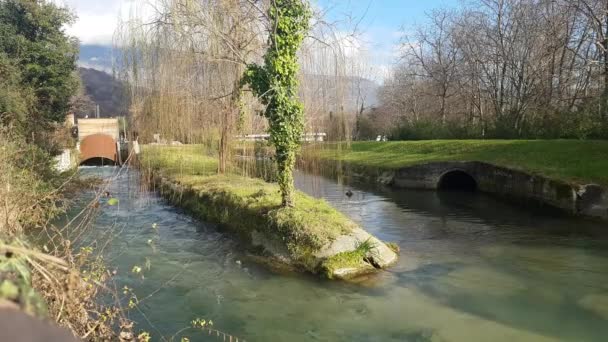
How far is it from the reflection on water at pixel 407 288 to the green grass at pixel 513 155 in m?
2.78

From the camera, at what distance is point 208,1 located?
1304 centimetres

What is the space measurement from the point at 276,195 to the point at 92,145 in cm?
2280

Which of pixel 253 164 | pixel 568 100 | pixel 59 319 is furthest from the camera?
pixel 568 100

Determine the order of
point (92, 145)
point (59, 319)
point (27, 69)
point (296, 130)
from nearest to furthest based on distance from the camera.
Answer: point (59, 319) → point (296, 130) → point (27, 69) → point (92, 145)

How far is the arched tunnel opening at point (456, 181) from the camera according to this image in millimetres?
23172

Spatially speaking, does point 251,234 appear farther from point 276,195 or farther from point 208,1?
point 208,1

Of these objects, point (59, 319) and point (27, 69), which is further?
point (27, 69)

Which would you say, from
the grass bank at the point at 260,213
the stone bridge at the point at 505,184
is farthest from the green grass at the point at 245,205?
the stone bridge at the point at 505,184

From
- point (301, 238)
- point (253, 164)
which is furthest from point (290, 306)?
point (253, 164)

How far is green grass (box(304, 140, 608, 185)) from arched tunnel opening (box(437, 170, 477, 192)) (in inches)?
32.6

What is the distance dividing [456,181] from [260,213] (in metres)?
15.6

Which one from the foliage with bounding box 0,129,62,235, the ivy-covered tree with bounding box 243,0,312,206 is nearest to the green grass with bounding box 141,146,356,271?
the ivy-covered tree with bounding box 243,0,312,206

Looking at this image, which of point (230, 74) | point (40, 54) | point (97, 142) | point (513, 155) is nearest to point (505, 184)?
point (513, 155)

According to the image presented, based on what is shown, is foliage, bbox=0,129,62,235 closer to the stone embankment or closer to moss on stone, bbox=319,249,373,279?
the stone embankment
